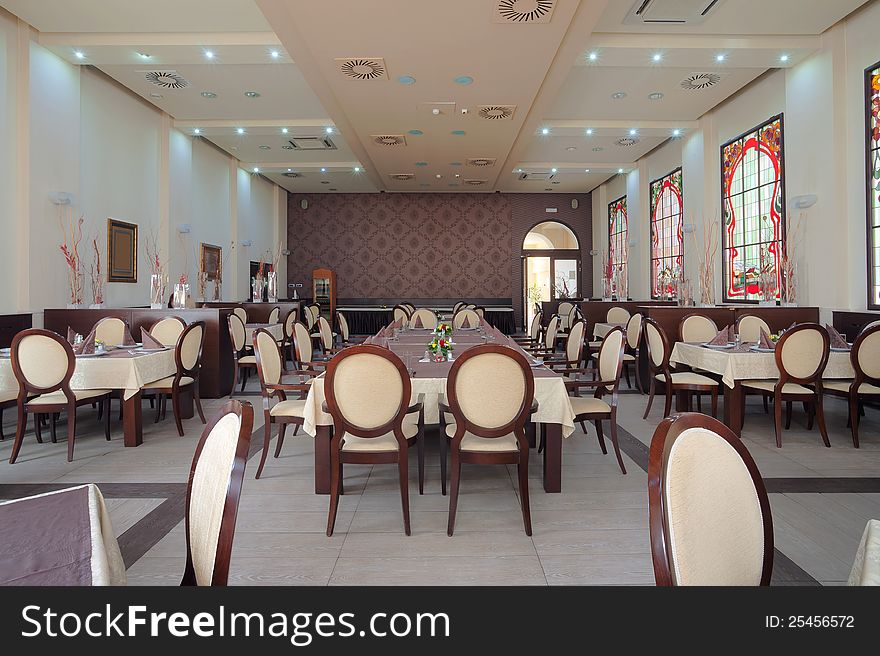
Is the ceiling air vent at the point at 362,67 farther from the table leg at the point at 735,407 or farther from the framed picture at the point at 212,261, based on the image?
the framed picture at the point at 212,261

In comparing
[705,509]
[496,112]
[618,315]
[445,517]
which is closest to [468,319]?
[618,315]

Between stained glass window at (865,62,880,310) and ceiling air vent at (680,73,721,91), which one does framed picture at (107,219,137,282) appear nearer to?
ceiling air vent at (680,73,721,91)

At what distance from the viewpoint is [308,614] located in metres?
0.89

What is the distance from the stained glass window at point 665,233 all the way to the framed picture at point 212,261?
337 inches

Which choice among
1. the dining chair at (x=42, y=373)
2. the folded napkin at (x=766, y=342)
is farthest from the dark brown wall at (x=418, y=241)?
the dining chair at (x=42, y=373)

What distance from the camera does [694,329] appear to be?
6.34 m

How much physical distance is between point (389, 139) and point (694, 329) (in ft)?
18.6

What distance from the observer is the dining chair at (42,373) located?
4.20 meters

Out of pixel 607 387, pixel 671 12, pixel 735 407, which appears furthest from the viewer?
A: pixel 671 12

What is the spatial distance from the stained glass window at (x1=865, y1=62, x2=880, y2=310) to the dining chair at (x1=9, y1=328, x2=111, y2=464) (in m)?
7.51

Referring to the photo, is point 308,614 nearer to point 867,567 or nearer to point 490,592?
point 490,592

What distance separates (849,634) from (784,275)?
23.9 ft

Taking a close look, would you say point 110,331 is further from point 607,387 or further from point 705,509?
point 705,509

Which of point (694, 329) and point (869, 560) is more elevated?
point (694, 329)
